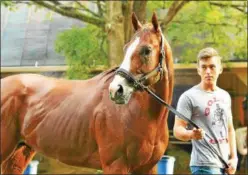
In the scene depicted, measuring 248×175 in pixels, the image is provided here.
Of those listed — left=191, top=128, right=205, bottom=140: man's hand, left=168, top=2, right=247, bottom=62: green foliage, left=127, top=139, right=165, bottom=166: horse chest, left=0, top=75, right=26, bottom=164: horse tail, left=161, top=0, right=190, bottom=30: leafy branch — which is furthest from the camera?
left=168, top=2, right=247, bottom=62: green foliage

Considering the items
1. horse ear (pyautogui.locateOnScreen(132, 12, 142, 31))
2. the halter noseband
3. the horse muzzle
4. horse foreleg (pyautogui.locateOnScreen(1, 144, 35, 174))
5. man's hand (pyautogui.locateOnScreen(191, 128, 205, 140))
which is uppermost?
horse ear (pyautogui.locateOnScreen(132, 12, 142, 31))

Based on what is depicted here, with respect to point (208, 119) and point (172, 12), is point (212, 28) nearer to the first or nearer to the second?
point (172, 12)

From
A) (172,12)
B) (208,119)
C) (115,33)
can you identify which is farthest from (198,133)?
(172,12)

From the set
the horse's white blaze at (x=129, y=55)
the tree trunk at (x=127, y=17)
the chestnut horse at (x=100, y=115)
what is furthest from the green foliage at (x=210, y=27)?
the horse's white blaze at (x=129, y=55)

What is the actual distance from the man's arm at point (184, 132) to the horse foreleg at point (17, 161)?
150 centimetres

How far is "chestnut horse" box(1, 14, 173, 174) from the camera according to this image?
2.70 meters

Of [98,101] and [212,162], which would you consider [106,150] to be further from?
[212,162]

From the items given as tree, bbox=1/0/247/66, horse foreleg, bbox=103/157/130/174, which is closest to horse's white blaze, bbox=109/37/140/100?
horse foreleg, bbox=103/157/130/174

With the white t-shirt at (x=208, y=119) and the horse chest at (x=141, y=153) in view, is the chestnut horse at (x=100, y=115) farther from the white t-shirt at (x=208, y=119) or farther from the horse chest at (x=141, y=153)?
the white t-shirt at (x=208, y=119)

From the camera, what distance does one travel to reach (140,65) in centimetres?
266

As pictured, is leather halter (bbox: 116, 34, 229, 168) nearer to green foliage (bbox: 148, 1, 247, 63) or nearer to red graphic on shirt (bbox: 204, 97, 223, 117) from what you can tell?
red graphic on shirt (bbox: 204, 97, 223, 117)

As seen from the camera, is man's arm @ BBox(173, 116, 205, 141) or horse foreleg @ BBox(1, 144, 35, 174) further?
horse foreleg @ BBox(1, 144, 35, 174)

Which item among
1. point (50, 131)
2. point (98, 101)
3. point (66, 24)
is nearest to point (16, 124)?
point (50, 131)

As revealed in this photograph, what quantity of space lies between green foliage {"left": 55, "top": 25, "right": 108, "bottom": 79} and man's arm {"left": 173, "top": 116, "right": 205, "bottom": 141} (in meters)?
3.74
